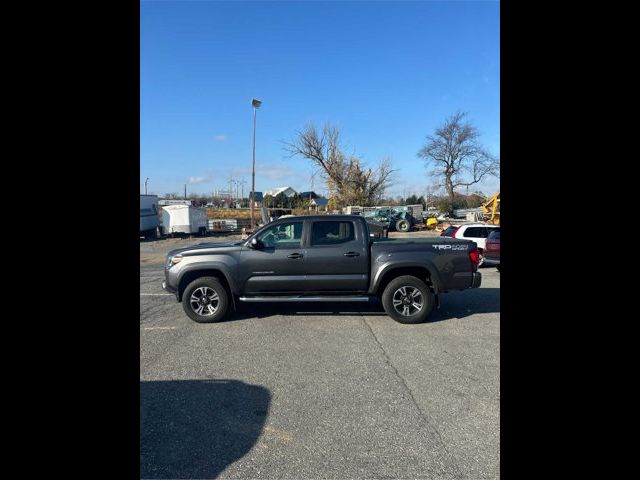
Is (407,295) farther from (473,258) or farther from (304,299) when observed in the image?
(304,299)

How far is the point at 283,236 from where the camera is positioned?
6.54 metres

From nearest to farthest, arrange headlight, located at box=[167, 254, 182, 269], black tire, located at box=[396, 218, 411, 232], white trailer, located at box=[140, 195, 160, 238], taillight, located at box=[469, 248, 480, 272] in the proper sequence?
taillight, located at box=[469, 248, 480, 272] → headlight, located at box=[167, 254, 182, 269] → white trailer, located at box=[140, 195, 160, 238] → black tire, located at box=[396, 218, 411, 232]

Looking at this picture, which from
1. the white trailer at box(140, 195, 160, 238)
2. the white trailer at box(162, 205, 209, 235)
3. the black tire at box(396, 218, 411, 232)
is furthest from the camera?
the black tire at box(396, 218, 411, 232)

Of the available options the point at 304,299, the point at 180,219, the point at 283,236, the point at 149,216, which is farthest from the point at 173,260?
the point at 180,219

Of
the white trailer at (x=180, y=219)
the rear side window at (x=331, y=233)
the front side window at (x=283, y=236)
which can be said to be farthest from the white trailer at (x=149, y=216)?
the rear side window at (x=331, y=233)

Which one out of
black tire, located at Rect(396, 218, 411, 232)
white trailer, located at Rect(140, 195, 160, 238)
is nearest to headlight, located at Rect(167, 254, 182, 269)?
white trailer, located at Rect(140, 195, 160, 238)

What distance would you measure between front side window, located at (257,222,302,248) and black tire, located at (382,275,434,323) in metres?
1.81

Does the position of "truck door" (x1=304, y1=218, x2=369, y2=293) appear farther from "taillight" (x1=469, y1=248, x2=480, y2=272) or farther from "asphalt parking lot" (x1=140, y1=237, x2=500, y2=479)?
"taillight" (x1=469, y1=248, x2=480, y2=272)

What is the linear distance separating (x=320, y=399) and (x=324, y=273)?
2970 millimetres

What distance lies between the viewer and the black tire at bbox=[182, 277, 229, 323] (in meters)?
6.22
